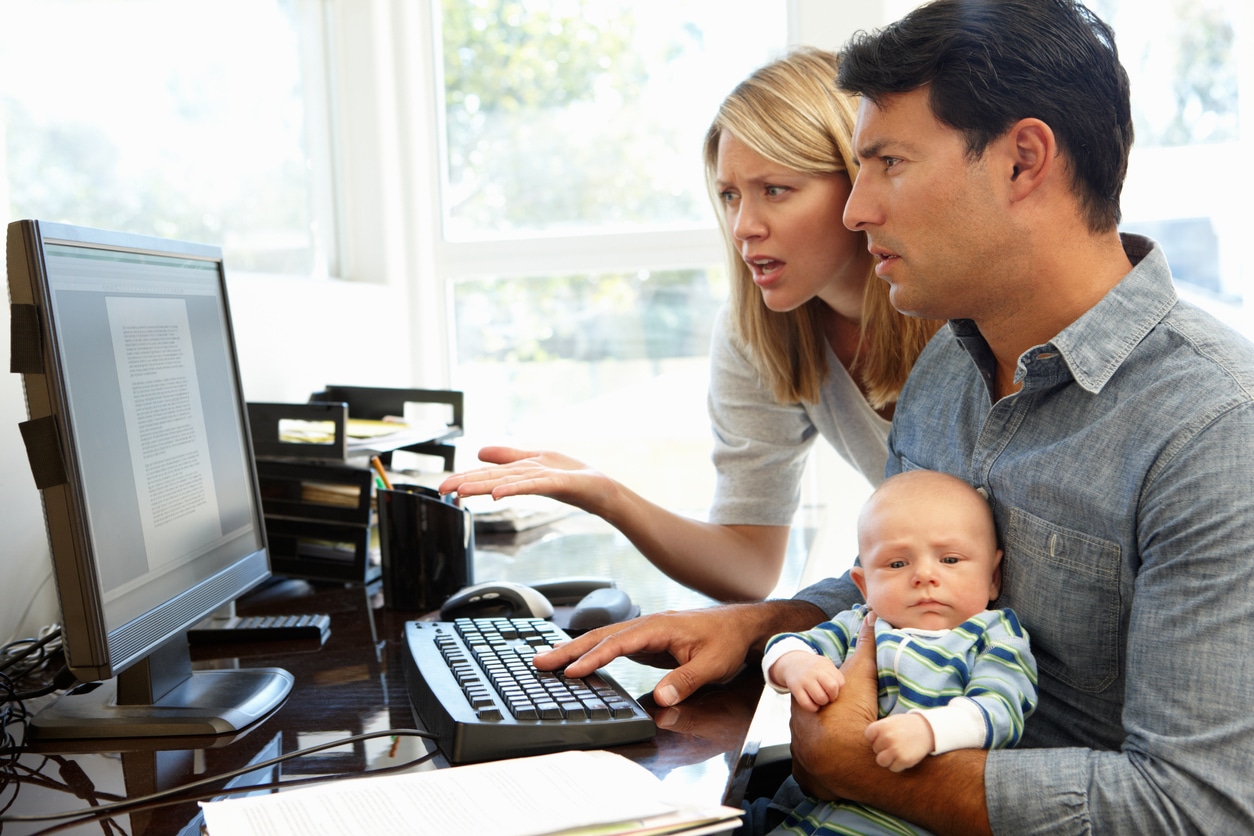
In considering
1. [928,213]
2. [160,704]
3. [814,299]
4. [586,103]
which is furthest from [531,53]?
[160,704]

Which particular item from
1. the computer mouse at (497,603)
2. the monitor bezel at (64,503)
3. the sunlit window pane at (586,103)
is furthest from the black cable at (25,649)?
the sunlit window pane at (586,103)

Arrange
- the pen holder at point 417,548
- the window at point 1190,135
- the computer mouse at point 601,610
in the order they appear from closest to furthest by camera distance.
Result: the computer mouse at point 601,610 → the pen holder at point 417,548 → the window at point 1190,135

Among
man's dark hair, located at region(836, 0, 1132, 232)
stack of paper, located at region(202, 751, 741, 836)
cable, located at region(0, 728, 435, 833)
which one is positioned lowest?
cable, located at region(0, 728, 435, 833)

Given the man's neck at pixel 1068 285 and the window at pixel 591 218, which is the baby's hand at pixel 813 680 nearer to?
the man's neck at pixel 1068 285

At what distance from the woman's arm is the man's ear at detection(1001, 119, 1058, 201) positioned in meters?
0.67

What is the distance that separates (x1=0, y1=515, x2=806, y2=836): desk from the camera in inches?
35.3

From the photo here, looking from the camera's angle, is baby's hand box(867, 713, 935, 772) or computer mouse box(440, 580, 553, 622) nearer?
baby's hand box(867, 713, 935, 772)

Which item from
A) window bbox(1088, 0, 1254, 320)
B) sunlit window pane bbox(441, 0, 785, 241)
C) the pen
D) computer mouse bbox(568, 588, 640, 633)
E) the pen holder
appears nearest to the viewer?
computer mouse bbox(568, 588, 640, 633)

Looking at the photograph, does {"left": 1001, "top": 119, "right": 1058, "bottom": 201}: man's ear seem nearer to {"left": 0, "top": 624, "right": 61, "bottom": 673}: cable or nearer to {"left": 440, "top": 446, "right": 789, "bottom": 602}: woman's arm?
{"left": 440, "top": 446, "right": 789, "bottom": 602}: woman's arm

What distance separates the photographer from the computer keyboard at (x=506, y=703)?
0.93 m

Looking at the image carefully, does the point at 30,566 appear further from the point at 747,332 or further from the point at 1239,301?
the point at 1239,301

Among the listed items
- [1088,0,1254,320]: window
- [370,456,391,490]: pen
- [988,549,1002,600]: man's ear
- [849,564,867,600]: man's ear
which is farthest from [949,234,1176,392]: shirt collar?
[1088,0,1254,320]: window

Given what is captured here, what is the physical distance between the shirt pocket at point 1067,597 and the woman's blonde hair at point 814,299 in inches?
24.8

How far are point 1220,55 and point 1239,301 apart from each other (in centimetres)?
65
